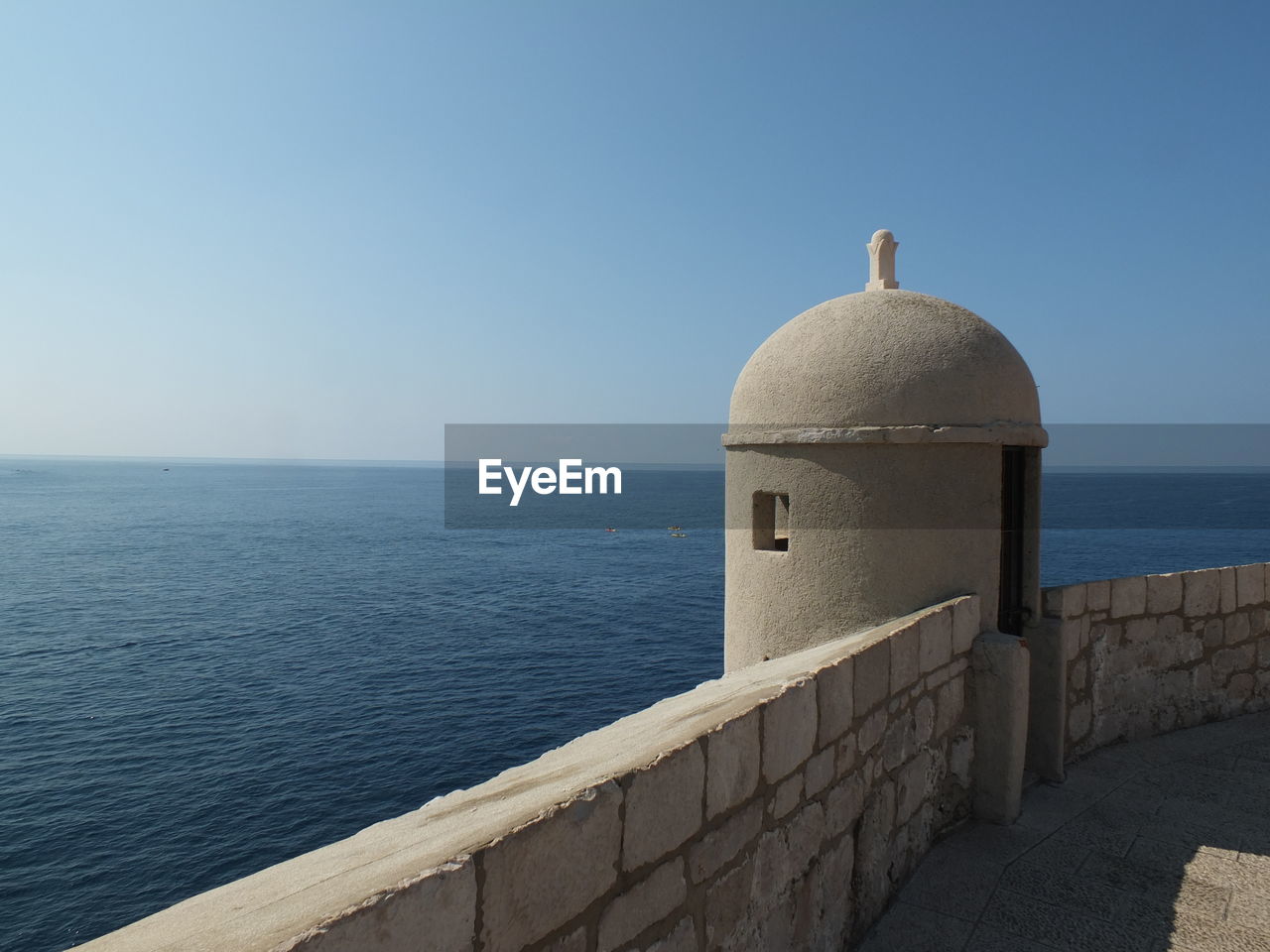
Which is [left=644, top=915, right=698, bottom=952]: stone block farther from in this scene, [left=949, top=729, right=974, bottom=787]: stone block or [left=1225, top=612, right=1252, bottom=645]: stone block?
[left=1225, top=612, right=1252, bottom=645]: stone block

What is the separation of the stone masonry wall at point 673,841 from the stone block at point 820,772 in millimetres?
13

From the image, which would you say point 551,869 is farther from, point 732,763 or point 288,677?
point 288,677

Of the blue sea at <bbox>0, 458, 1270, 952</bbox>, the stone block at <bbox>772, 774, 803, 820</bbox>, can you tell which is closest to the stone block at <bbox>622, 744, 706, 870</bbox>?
the stone block at <bbox>772, 774, 803, 820</bbox>

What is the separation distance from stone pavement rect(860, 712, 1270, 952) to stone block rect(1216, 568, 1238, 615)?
1.28 metres

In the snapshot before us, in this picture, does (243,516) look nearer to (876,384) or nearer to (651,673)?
(651,673)

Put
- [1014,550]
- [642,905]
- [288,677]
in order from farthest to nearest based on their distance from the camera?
[288,677] < [1014,550] < [642,905]

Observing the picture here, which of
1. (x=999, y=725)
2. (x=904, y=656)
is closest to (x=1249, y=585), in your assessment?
(x=999, y=725)

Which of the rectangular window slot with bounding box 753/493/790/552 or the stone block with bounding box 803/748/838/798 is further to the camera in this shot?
the rectangular window slot with bounding box 753/493/790/552

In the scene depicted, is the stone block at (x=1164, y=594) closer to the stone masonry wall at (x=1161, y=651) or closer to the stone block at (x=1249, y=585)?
the stone masonry wall at (x=1161, y=651)

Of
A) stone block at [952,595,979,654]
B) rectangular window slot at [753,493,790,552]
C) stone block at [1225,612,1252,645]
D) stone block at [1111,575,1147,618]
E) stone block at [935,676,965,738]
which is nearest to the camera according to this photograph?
stone block at [935,676,965,738]

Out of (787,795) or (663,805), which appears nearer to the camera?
(663,805)

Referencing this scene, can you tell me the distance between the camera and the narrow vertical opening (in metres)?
5.74

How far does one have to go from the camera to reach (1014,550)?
5.82 metres

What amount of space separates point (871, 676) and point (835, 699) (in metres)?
0.44
